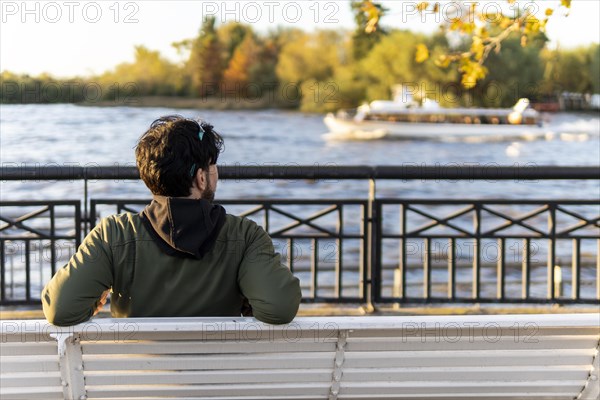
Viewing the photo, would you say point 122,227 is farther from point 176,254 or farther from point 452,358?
point 452,358

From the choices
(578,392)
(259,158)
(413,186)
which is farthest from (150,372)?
(259,158)

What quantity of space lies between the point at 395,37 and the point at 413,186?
84.1 ft

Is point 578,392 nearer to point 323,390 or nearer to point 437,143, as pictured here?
point 323,390

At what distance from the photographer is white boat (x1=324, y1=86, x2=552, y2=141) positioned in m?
58.0

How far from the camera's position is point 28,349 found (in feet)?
5.75

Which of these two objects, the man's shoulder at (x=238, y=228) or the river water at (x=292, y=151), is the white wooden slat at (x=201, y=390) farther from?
the river water at (x=292, y=151)

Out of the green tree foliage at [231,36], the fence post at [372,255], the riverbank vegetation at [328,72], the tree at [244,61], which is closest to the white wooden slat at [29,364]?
the fence post at [372,255]

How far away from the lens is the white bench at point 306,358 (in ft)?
5.66

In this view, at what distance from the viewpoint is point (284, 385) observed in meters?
1.87

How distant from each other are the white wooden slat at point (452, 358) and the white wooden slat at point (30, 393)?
23.0 inches

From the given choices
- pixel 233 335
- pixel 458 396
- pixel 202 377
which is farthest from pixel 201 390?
pixel 458 396

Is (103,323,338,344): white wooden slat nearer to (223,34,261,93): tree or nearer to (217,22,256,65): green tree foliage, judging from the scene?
(223,34,261,93): tree

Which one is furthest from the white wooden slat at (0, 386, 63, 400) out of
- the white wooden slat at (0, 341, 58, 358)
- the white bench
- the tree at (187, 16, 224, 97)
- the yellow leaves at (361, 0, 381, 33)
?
the tree at (187, 16, 224, 97)

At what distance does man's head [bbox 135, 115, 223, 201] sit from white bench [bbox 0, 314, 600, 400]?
0.25 metres
